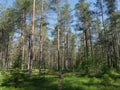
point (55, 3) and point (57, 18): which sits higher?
point (55, 3)

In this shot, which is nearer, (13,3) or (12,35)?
(13,3)

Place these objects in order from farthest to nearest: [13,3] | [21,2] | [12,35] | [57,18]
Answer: [12,35]
[13,3]
[21,2]
[57,18]

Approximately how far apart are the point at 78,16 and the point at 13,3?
44.7 feet

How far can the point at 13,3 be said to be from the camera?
156ft

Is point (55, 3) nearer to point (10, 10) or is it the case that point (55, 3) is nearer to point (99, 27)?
point (10, 10)

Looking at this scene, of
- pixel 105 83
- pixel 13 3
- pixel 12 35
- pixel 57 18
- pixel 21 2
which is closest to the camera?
pixel 105 83

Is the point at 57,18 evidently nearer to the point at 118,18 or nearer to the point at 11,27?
the point at 118,18

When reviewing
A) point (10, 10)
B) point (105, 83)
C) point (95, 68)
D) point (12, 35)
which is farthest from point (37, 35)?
point (105, 83)

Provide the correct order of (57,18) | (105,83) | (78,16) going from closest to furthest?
1. (105,83)
2. (57,18)
3. (78,16)

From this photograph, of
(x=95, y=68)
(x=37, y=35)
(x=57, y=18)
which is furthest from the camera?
(x=37, y=35)

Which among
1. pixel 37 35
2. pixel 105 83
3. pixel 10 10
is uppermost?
pixel 10 10

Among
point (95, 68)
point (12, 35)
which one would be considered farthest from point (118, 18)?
point (12, 35)

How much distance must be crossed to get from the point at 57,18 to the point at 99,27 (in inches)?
874

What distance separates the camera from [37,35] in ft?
192
